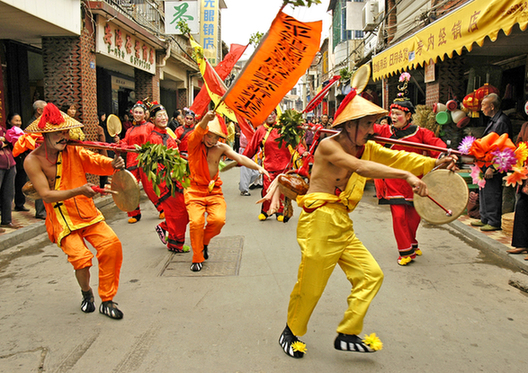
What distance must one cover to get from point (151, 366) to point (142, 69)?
13824 mm

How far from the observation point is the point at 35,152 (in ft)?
12.8

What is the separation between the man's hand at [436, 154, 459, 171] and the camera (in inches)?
126

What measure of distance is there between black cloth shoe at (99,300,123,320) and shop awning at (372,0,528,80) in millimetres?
5853

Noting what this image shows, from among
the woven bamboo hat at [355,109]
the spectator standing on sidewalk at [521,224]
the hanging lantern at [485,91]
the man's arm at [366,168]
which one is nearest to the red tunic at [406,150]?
the spectator standing on sidewalk at [521,224]

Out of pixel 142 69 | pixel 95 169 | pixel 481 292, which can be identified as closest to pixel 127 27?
pixel 142 69

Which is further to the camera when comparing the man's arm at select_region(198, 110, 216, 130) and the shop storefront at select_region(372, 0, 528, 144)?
the shop storefront at select_region(372, 0, 528, 144)

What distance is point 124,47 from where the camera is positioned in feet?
43.8

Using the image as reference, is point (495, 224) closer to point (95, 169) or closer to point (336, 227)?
point (336, 227)

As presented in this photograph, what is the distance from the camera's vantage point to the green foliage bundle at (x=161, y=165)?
454 centimetres

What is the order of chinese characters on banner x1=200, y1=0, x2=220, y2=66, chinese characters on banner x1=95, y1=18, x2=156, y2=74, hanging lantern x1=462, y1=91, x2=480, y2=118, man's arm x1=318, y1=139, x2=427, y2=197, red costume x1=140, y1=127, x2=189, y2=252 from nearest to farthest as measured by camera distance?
man's arm x1=318, y1=139, x2=427, y2=197, red costume x1=140, y1=127, x2=189, y2=252, hanging lantern x1=462, y1=91, x2=480, y2=118, chinese characters on banner x1=95, y1=18, x2=156, y2=74, chinese characters on banner x1=200, y1=0, x2=220, y2=66

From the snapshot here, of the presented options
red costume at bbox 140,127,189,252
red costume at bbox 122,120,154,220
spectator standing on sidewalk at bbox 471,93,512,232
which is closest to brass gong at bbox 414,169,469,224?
red costume at bbox 140,127,189,252

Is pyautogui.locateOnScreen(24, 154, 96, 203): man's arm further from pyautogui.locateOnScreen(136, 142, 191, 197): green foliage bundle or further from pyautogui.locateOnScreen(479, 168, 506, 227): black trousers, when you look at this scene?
pyautogui.locateOnScreen(479, 168, 506, 227): black trousers

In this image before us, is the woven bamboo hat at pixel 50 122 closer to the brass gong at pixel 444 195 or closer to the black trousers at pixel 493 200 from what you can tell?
the brass gong at pixel 444 195

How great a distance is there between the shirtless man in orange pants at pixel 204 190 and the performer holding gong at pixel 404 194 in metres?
2.10
